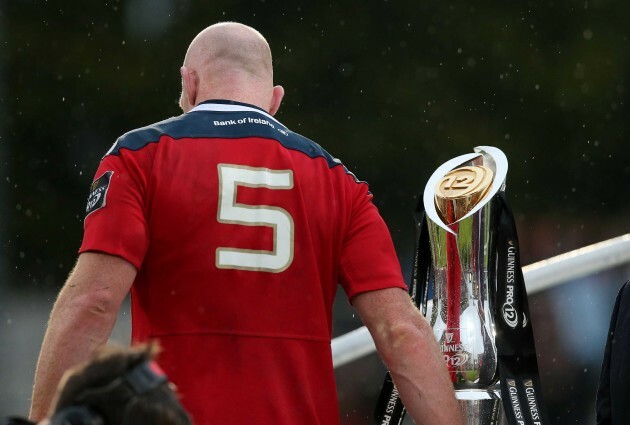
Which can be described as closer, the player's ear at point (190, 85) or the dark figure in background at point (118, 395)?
the dark figure in background at point (118, 395)

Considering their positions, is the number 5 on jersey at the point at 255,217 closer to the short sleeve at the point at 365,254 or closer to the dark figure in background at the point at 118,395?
the short sleeve at the point at 365,254

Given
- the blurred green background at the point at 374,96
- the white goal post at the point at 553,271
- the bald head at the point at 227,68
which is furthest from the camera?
the blurred green background at the point at 374,96

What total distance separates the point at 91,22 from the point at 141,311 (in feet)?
31.2

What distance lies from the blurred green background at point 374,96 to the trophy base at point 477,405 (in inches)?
323

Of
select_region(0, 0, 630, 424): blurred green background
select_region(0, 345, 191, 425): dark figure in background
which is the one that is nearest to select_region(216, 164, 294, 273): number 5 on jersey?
select_region(0, 345, 191, 425): dark figure in background

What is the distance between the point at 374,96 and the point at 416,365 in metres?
9.50

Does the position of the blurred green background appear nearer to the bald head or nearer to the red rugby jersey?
the bald head

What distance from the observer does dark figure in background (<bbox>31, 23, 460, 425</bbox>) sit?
11.4ft

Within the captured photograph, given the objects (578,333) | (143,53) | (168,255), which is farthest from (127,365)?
(143,53)

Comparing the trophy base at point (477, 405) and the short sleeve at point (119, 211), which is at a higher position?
the short sleeve at point (119, 211)

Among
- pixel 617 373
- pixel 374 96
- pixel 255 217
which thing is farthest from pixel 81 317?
pixel 374 96

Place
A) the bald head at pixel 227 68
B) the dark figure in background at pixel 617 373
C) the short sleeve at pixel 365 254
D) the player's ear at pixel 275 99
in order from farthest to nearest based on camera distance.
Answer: the player's ear at pixel 275 99 < the bald head at pixel 227 68 < the short sleeve at pixel 365 254 < the dark figure in background at pixel 617 373

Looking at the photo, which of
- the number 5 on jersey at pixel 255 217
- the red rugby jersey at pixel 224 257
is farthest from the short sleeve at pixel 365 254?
the number 5 on jersey at pixel 255 217

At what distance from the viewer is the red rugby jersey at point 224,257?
3.55 meters
